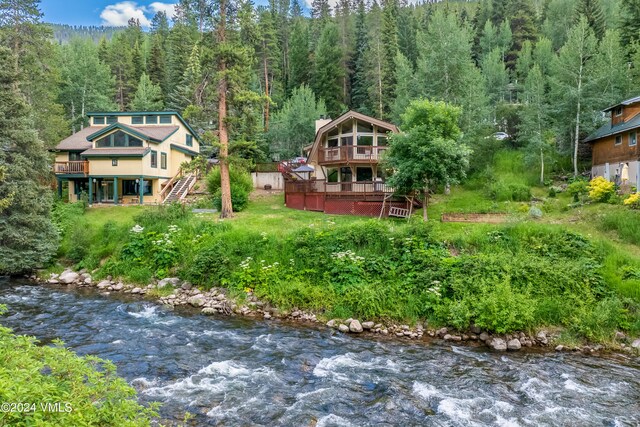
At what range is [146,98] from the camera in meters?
45.8

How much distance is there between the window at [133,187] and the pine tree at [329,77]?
81.0 ft

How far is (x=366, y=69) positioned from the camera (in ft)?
159

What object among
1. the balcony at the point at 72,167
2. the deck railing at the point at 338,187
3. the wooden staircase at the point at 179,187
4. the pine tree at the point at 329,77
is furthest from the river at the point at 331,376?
the pine tree at the point at 329,77

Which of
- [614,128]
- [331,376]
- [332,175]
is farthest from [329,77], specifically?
[331,376]

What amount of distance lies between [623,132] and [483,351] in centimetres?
2242

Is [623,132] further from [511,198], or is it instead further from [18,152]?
[18,152]

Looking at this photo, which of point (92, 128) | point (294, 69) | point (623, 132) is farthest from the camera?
point (294, 69)

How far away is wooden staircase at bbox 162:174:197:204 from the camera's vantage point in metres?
30.9

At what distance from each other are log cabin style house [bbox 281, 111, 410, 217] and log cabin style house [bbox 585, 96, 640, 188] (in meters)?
14.7

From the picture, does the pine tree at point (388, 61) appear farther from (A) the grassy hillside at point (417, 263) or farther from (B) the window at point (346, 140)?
(A) the grassy hillside at point (417, 263)

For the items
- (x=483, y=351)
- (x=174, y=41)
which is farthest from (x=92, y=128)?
(x=483, y=351)

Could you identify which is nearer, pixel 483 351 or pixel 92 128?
pixel 483 351

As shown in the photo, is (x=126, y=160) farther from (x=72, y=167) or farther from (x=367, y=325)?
(x=367, y=325)

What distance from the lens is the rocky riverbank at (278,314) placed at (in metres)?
11.4
